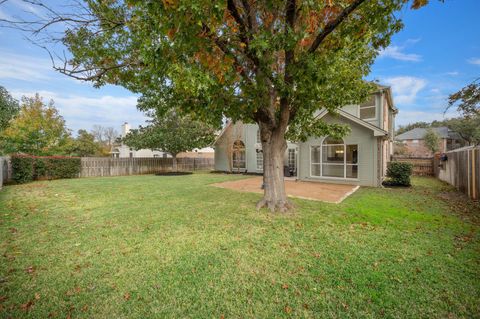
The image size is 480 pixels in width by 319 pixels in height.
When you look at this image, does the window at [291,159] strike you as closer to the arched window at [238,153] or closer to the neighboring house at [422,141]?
the arched window at [238,153]

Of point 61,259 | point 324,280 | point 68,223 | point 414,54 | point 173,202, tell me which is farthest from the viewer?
point 414,54

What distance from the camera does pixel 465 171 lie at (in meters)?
8.91

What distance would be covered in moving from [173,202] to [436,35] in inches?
584

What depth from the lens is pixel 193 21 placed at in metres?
3.68

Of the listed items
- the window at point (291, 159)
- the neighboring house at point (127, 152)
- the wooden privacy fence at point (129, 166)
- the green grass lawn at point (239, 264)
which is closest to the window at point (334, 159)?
the window at point (291, 159)

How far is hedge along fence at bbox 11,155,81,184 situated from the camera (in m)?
12.6

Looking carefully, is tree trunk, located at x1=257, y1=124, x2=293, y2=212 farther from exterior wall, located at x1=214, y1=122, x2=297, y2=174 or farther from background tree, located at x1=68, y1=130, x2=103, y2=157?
background tree, located at x1=68, y1=130, x2=103, y2=157

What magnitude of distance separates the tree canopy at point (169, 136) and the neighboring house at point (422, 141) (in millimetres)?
34712

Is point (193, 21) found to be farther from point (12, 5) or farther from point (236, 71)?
point (12, 5)

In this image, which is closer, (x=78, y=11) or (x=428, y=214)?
(x=78, y=11)

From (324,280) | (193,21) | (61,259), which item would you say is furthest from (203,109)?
(324,280)

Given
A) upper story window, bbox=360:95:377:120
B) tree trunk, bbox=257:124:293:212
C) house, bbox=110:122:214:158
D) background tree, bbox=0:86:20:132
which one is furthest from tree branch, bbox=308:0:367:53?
house, bbox=110:122:214:158

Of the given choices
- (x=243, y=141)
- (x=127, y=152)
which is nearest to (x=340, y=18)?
(x=243, y=141)

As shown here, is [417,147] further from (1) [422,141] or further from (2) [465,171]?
(2) [465,171]
